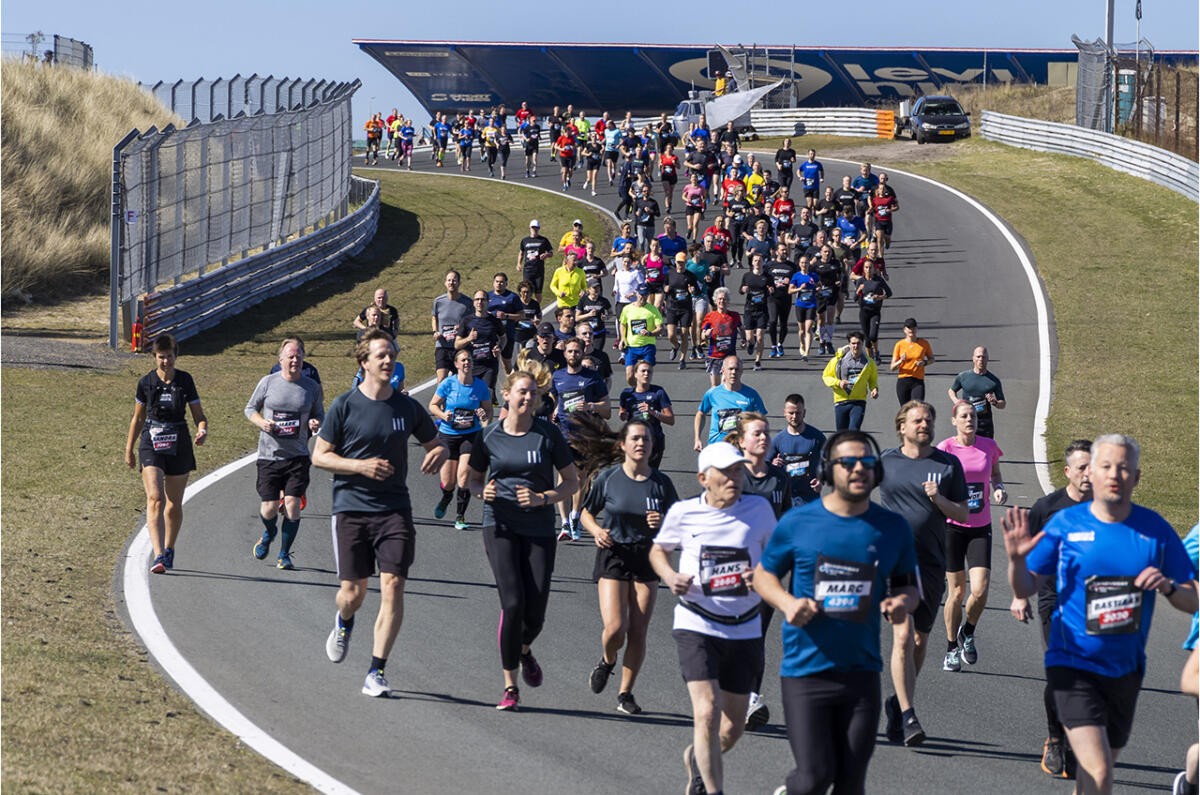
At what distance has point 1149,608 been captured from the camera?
6.89 m

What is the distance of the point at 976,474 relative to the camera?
10945 millimetres

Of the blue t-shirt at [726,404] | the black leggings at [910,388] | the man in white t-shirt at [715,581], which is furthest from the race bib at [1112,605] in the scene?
the black leggings at [910,388]

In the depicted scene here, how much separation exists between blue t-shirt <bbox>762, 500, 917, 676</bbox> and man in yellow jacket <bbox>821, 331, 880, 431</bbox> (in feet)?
35.1

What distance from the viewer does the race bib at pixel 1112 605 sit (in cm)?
678

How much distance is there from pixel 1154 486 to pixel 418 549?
10.6 metres

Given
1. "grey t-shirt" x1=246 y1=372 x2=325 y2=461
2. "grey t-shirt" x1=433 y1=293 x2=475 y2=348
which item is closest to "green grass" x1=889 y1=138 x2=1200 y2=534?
"grey t-shirt" x1=433 y1=293 x2=475 y2=348

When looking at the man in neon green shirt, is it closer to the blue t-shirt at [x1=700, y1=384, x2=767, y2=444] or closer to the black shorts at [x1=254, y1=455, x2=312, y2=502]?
the blue t-shirt at [x1=700, y1=384, x2=767, y2=444]

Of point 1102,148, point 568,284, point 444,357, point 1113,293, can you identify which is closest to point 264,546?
point 444,357

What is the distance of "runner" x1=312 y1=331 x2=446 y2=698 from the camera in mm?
9211

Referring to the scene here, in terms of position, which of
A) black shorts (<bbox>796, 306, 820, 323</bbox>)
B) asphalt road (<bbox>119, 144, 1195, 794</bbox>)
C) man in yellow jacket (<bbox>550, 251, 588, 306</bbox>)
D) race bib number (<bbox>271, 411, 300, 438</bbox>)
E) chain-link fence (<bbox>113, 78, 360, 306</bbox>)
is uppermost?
chain-link fence (<bbox>113, 78, 360, 306</bbox>)

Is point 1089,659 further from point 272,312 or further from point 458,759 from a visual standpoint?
point 272,312

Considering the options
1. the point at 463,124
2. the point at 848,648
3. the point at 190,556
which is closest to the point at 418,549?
the point at 190,556

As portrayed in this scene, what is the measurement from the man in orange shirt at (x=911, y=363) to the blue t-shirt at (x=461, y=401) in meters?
6.92

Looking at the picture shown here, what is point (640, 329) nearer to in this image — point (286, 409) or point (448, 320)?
point (448, 320)
